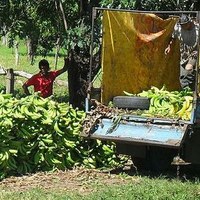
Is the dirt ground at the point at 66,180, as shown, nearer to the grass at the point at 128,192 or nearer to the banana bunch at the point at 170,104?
the grass at the point at 128,192

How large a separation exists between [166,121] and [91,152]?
4.49 ft

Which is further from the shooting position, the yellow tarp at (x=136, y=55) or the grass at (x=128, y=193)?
the yellow tarp at (x=136, y=55)

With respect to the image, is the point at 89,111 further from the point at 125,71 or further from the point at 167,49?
the point at 167,49

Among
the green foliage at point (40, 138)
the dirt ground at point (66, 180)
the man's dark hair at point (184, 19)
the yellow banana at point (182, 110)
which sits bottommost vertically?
the dirt ground at point (66, 180)

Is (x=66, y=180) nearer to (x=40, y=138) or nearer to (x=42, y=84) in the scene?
(x=40, y=138)

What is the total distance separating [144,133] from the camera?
8.32m

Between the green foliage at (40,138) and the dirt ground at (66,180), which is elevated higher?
the green foliage at (40,138)

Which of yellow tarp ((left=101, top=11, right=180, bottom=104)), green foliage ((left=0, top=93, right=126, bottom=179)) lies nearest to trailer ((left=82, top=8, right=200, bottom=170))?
yellow tarp ((left=101, top=11, right=180, bottom=104))

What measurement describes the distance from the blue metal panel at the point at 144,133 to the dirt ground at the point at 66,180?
55 centimetres

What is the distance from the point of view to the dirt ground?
7.83m

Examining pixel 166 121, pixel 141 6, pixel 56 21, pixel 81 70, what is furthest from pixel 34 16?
pixel 166 121

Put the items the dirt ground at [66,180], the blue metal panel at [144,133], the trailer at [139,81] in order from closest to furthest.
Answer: the dirt ground at [66,180] < the blue metal panel at [144,133] < the trailer at [139,81]

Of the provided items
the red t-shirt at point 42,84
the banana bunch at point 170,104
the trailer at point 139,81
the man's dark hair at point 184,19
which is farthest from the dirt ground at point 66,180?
the man's dark hair at point 184,19

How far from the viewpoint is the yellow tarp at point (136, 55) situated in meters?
9.65
